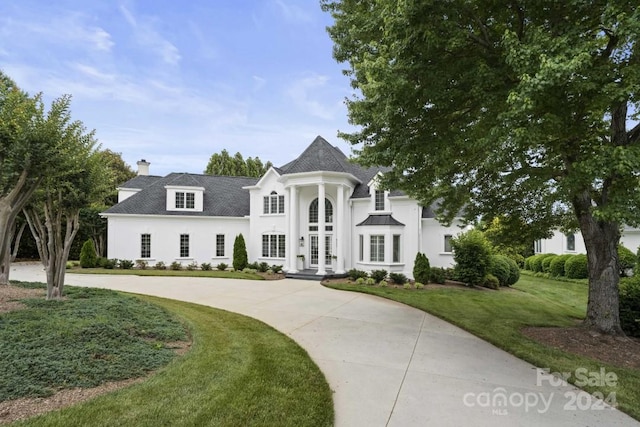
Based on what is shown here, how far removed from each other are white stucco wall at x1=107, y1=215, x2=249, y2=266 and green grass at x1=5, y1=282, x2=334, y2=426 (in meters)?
16.8

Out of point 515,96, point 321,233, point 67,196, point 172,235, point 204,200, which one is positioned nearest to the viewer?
point 515,96

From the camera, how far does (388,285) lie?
51.0ft

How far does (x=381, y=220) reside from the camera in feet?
57.7

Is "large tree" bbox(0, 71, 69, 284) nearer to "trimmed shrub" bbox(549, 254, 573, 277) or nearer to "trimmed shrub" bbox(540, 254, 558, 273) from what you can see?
"trimmed shrub" bbox(549, 254, 573, 277)

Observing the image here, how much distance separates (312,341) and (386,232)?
37.2ft

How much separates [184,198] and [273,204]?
21.3 ft

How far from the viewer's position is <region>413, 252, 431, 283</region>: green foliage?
621 inches

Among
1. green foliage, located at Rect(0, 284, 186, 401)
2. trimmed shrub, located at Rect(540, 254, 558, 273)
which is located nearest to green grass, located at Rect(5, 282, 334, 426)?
green foliage, located at Rect(0, 284, 186, 401)

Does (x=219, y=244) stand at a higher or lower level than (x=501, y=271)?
higher

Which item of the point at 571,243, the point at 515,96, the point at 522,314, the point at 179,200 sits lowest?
the point at 522,314

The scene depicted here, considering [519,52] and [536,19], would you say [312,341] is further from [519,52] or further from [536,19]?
[536,19]

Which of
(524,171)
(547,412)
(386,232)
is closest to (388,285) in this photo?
(386,232)

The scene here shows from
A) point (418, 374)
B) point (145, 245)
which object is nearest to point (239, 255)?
point (145, 245)

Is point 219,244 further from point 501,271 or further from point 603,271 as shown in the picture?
point 603,271
